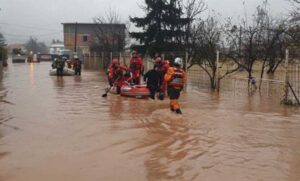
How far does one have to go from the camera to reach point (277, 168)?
27.0 ft

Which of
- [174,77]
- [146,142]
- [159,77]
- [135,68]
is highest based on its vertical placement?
[135,68]

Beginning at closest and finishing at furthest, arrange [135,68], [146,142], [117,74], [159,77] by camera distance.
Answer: [146,142], [159,77], [117,74], [135,68]

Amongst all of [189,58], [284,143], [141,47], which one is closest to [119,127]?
[284,143]

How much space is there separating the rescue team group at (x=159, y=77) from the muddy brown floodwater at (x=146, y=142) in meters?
0.69

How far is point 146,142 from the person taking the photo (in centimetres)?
1023

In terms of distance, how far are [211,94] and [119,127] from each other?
10.5 metres

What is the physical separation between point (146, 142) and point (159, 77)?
886 centimetres

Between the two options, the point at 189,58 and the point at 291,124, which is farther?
the point at 189,58

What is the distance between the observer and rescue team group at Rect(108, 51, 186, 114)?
47.0 feet

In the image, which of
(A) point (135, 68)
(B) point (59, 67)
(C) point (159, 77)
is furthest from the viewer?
(B) point (59, 67)

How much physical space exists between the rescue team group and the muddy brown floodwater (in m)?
0.69

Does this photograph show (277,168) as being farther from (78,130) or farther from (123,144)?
(78,130)

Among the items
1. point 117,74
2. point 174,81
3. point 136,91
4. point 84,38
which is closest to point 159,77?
point 136,91

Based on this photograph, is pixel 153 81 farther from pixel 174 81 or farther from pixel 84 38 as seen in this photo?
pixel 84 38
